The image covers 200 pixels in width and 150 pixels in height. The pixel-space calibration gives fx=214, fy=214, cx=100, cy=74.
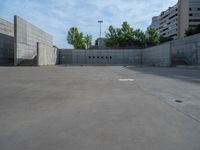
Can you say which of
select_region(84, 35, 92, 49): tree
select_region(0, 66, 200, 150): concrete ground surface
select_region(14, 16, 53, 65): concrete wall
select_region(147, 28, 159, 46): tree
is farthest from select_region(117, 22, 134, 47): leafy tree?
select_region(0, 66, 200, 150): concrete ground surface

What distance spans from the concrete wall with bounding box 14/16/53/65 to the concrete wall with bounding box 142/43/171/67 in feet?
79.5

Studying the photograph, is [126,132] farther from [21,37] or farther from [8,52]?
[8,52]

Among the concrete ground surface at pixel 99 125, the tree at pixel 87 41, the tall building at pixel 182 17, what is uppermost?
the tall building at pixel 182 17

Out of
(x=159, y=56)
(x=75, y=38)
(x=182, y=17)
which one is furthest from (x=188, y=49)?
(x=182, y=17)

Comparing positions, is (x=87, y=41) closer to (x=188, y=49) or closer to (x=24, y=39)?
(x=24, y=39)

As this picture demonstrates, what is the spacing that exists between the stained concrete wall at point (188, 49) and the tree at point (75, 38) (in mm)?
37611

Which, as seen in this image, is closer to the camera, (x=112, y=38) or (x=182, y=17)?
(x=112, y=38)

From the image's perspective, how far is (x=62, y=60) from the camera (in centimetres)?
5581

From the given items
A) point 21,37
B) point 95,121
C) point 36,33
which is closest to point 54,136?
point 95,121

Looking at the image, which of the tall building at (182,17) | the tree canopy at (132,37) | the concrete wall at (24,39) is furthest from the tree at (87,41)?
the tall building at (182,17)

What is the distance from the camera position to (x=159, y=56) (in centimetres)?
4144

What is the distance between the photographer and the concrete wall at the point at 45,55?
37.6 meters

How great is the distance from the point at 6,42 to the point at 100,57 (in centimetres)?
2368

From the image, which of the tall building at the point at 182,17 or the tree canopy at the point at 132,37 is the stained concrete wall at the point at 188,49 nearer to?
the tree canopy at the point at 132,37
